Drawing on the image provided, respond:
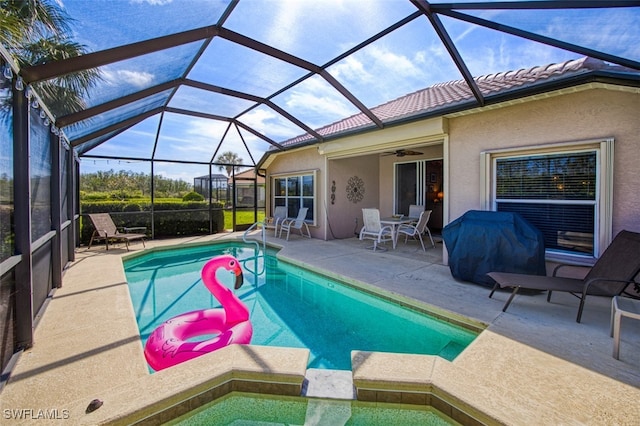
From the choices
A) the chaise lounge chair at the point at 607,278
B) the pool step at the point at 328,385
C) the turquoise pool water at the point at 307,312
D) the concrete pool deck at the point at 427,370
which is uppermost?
the chaise lounge chair at the point at 607,278

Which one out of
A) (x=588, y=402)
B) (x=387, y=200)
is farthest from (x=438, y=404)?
(x=387, y=200)

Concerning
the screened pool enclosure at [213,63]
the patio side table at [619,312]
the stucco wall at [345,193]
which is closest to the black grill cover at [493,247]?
the patio side table at [619,312]

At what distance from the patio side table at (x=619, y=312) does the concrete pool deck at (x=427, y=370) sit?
135mm

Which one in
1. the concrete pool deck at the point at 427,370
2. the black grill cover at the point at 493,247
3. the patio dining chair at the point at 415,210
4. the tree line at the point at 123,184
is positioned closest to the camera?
the concrete pool deck at the point at 427,370

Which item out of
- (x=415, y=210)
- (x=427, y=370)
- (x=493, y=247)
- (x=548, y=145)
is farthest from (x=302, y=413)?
(x=415, y=210)

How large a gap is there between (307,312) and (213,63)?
4.69 m

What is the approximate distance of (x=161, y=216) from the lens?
10250 millimetres

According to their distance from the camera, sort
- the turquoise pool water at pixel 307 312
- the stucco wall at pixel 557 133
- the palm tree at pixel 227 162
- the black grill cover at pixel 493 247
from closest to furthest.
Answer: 1. the turquoise pool water at pixel 307 312
2. the stucco wall at pixel 557 133
3. the black grill cover at pixel 493 247
4. the palm tree at pixel 227 162

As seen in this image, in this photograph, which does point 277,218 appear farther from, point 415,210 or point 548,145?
point 548,145

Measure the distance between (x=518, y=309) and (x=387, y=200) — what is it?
6.86m

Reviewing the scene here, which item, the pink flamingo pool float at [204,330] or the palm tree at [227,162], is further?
the palm tree at [227,162]

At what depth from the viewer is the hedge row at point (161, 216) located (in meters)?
9.30

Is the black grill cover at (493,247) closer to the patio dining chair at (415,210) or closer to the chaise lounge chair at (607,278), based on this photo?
the chaise lounge chair at (607,278)

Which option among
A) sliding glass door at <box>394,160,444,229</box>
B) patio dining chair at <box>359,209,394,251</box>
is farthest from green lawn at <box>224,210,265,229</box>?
patio dining chair at <box>359,209,394,251</box>
